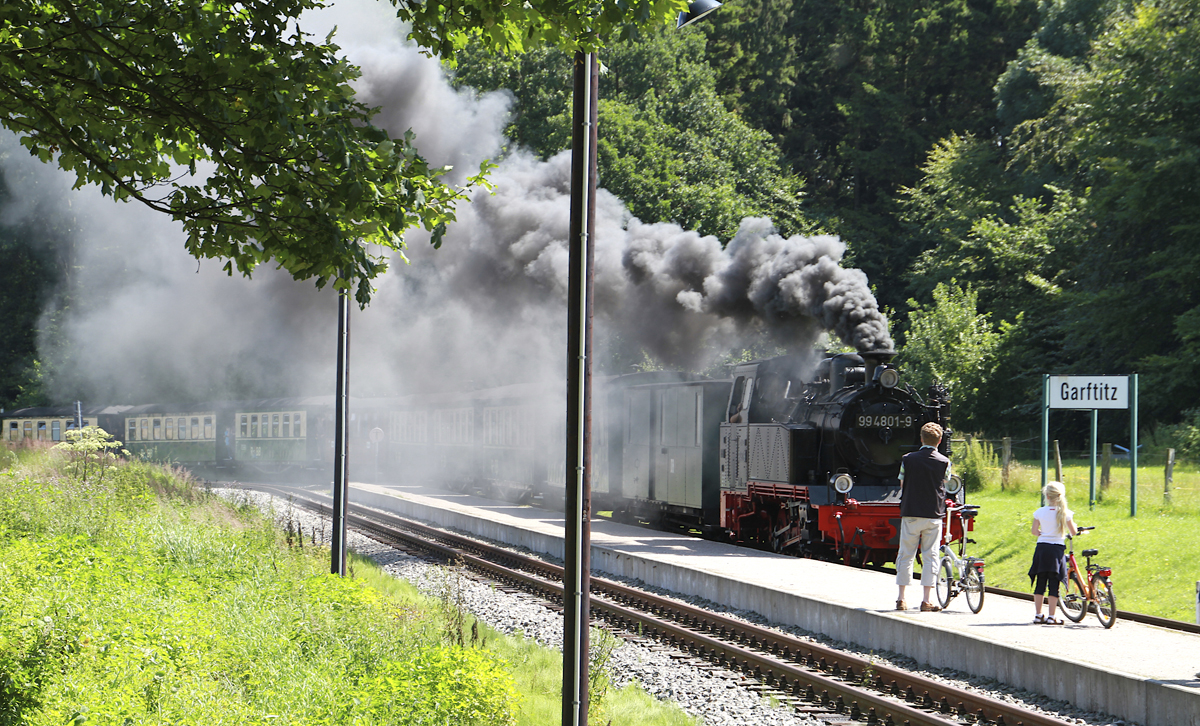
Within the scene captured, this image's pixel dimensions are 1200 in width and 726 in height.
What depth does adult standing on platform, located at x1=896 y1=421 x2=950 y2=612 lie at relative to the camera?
1042 cm

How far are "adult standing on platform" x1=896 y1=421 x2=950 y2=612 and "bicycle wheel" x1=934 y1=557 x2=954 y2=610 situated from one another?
0.67 ft

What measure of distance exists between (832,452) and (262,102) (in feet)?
32.7

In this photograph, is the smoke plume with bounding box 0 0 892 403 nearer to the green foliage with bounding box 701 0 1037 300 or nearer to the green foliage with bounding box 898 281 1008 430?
the green foliage with bounding box 898 281 1008 430

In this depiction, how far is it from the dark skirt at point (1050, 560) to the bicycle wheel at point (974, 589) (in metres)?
0.54

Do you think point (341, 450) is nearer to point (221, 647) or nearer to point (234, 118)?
point (221, 647)

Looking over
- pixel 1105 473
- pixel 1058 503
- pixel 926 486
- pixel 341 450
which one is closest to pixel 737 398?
pixel 341 450

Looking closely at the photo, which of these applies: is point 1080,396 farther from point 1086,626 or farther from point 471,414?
point 471,414

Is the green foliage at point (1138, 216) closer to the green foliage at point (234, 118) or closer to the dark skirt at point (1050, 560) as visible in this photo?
the dark skirt at point (1050, 560)

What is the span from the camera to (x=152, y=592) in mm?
8844

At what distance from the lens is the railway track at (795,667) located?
7930 millimetres

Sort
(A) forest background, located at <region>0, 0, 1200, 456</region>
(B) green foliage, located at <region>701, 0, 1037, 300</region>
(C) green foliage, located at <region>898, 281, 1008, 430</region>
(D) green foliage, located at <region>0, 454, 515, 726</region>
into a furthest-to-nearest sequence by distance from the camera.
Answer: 1. (B) green foliage, located at <region>701, 0, 1037, 300</region>
2. (C) green foliage, located at <region>898, 281, 1008, 430</region>
3. (A) forest background, located at <region>0, 0, 1200, 456</region>
4. (D) green foliage, located at <region>0, 454, 515, 726</region>

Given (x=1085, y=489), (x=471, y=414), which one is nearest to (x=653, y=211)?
(x=471, y=414)

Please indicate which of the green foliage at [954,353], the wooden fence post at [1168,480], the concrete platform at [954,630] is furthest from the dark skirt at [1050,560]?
the green foliage at [954,353]

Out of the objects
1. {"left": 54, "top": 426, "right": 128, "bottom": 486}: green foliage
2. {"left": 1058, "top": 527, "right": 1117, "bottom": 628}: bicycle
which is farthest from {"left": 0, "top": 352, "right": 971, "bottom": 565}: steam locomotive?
{"left": 54, "top": 426, "right": 128, "bottom": 486}: green foliage
